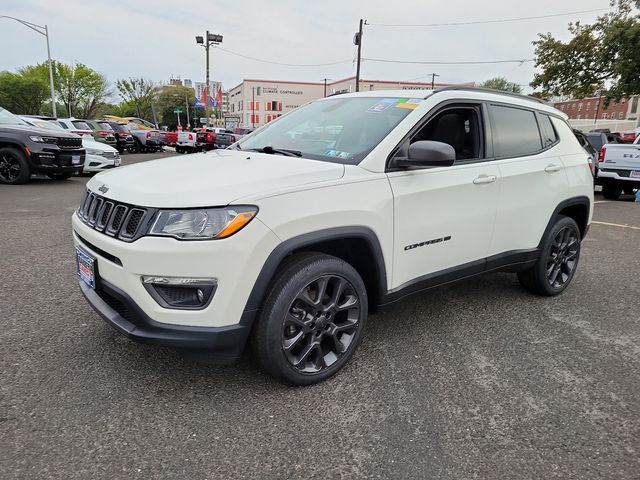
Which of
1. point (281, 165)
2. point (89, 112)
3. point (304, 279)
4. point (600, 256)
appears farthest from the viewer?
point (89, 112)

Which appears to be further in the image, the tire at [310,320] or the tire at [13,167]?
the tire at [13,167]

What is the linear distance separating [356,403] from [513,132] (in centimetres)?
256

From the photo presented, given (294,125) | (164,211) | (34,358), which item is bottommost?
(34,358)

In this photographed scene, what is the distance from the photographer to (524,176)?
384 centimetres

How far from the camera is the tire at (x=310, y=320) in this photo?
2.57m

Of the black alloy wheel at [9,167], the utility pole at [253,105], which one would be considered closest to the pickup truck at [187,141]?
the black alloy wheel at [9,167]

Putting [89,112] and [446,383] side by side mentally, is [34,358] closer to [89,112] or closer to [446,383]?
[446,383]

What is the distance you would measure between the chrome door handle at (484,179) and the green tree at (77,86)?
252ft

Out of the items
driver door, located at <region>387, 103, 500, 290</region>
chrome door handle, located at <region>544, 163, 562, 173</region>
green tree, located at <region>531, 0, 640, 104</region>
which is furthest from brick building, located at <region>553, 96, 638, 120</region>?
driver door, located at <region>387, 103, 500, 290</region>

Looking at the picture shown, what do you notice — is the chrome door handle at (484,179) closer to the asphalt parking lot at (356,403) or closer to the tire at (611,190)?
the asphalt parking lot at (356,403)

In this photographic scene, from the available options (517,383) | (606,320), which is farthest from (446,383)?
(606,320)

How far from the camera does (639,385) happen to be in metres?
2.95

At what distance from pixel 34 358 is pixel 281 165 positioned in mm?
1964

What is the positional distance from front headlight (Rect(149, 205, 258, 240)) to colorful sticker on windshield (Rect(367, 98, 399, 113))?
1.51m
